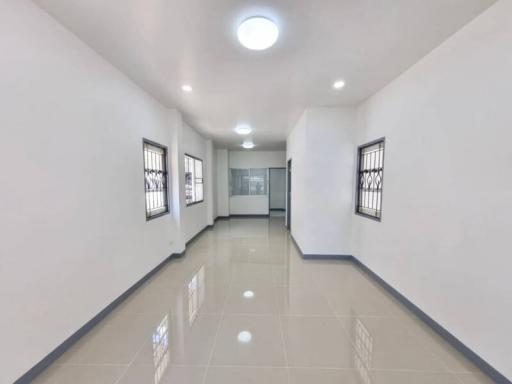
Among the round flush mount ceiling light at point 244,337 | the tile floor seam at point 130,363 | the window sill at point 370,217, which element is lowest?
the tile floor seam at point 130,363

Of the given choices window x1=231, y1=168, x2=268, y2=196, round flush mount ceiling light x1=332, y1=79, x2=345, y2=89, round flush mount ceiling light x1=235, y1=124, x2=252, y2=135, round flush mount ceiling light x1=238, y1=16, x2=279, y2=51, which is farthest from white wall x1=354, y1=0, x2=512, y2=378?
window x1=231, y1=168, x2=268, y2=196

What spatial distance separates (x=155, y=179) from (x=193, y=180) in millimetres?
2071

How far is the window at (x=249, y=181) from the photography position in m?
9.11

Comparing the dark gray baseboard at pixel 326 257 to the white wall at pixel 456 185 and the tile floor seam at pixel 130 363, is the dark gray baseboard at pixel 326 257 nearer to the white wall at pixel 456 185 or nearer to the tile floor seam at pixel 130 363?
the white wall at pixel 456 185

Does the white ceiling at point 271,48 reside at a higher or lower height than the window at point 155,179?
higher

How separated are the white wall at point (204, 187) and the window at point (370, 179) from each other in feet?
11.1

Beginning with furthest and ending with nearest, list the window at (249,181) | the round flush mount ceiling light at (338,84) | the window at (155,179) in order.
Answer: the window at (249,181) → the window at (155,179) → the round flush mount ceiling light at (338,84)

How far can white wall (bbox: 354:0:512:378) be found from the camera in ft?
5.15

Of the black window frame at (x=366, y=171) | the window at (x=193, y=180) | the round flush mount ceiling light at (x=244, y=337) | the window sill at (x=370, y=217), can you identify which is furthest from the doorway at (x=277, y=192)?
the round flush mount ceiling light at (x=244, y=337)

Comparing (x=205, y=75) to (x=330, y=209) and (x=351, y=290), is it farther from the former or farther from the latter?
(x=351, y=290)

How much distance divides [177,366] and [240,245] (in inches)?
132

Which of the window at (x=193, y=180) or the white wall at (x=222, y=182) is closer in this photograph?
the window at (x=193, y=180)

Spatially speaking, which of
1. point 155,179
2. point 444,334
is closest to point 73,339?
point 155,179

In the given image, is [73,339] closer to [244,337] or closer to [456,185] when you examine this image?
[244,337]
